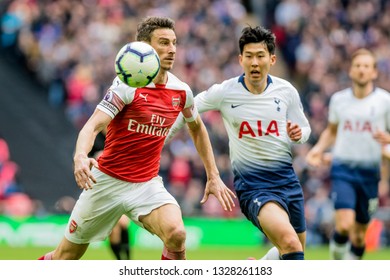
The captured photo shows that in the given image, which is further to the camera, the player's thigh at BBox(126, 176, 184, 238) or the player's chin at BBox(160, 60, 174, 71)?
the player's chin at BBox(160, 60, 174, 71)

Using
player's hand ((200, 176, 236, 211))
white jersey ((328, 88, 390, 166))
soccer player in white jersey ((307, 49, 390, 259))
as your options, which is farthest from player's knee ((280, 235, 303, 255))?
white jersey ((328, 88, 390, 166))

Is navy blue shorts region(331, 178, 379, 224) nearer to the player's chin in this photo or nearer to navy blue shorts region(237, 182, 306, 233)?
navy blue shorts region(237, 182, 306, 233)

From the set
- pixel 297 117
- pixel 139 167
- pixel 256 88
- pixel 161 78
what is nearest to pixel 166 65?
pixel 161 78

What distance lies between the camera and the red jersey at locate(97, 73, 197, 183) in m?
9.32

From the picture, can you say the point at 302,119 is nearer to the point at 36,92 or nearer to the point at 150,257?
the point at 150,257

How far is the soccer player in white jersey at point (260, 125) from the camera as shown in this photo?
1005 cm

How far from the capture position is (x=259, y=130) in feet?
33.3

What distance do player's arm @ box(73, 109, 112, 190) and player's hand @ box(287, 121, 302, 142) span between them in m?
1.83

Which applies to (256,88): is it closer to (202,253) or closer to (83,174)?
(83,174)

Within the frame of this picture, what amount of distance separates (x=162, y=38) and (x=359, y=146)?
4347 millimetres

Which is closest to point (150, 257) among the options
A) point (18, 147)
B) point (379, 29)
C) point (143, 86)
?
point (18, 147)

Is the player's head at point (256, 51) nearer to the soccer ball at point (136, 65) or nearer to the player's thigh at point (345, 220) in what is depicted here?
the soccer ball at point (136, 65)
